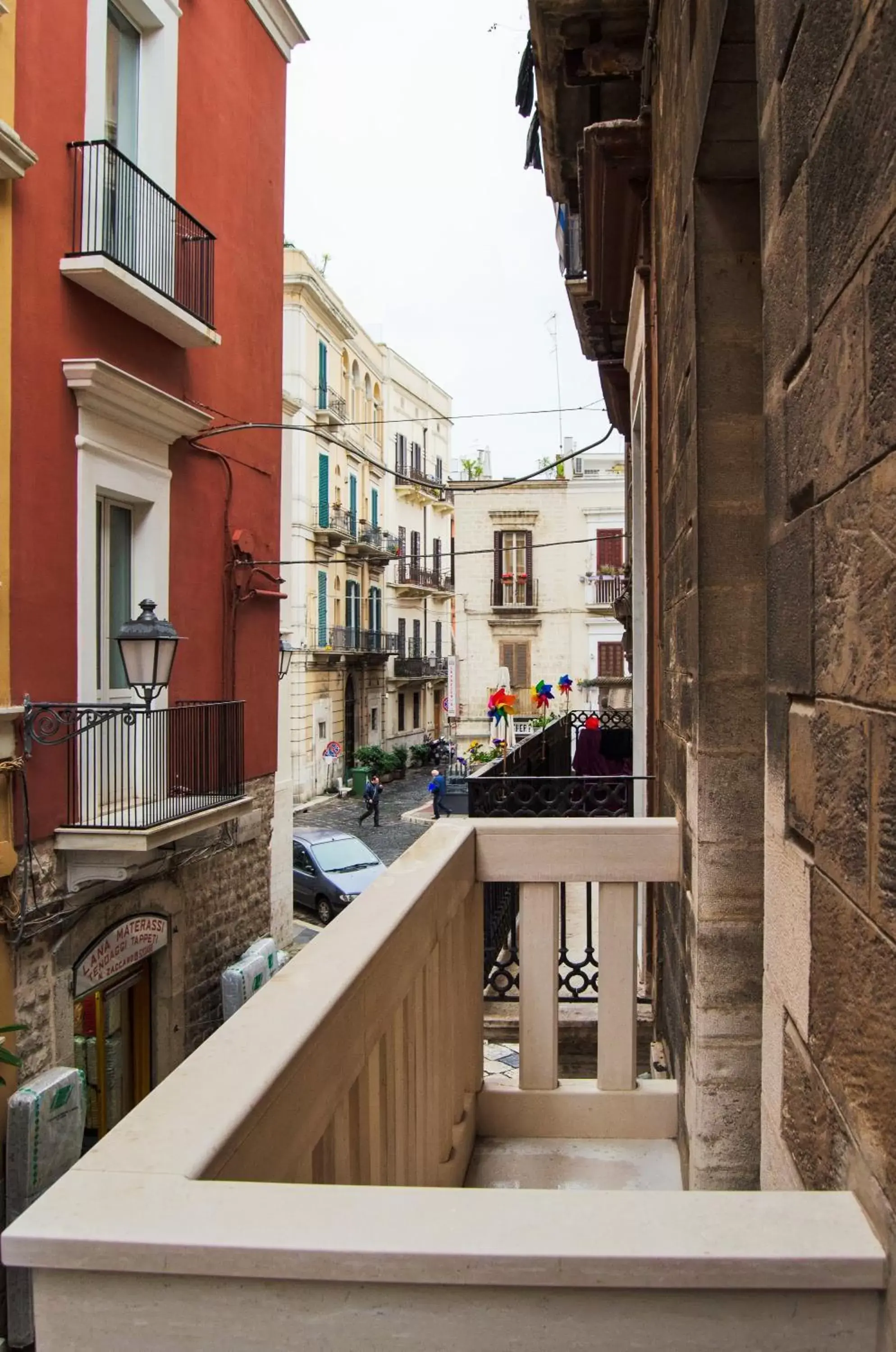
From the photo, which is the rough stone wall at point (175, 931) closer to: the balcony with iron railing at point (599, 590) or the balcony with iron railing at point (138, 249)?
the balcony with iron railing at point (138, 249)

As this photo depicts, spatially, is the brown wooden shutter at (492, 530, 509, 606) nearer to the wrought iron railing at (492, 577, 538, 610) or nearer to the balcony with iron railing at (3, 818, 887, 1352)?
the wrought iron railing at (492, 577, 538, 610)

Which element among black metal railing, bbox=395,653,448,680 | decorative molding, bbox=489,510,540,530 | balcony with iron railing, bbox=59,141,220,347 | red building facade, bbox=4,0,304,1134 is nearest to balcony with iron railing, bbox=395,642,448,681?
black metal railing, bbox=395,653,448,680

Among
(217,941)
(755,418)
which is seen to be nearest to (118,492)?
(217,941)

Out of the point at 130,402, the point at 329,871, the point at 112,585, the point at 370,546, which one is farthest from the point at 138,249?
the point at 370,546

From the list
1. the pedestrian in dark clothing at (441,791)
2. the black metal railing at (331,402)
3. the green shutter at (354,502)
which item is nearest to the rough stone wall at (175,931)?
A: the pedestrian in dark clothing at (441,791)

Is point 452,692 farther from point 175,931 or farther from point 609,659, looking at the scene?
point 175,931

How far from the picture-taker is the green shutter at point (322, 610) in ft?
100

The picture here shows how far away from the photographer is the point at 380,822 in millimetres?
26375

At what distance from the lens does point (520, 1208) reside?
3.78 ft

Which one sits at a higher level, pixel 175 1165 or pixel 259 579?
pixel 259 579

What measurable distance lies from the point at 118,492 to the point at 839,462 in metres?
8.41

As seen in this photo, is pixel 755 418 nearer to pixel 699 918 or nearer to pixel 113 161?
pixel 699 918

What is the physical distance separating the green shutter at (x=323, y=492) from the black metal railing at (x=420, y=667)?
31.1 ft

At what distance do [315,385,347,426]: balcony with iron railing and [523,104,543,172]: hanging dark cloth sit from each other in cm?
1977
